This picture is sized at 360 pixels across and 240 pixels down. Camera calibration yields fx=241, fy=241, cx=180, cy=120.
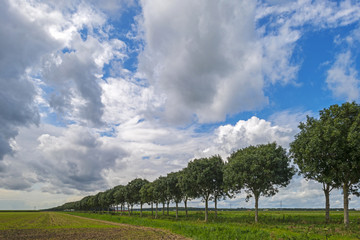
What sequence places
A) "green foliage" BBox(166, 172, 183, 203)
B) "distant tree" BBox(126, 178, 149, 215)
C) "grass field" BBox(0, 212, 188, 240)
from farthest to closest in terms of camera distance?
"distant tree" BBox(126, 178, 149, 215), "green foliage" BBox(166, 172, 183, 203), "grass field" BBox(0, 212, 188, 240)

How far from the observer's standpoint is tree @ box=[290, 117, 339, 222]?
37.6 meters

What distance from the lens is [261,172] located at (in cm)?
5094

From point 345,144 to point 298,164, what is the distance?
9.01 m

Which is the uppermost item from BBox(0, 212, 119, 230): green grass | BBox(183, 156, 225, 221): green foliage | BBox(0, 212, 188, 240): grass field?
BBox(183, 156, 225, 221): green foliage

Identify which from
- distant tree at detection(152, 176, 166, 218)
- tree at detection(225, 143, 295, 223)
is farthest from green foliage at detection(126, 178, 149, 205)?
tree at detection(225, 143, 295, 223)

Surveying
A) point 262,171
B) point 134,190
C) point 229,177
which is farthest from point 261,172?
point 134,190

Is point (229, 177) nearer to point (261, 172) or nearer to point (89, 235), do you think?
point (261, 172)

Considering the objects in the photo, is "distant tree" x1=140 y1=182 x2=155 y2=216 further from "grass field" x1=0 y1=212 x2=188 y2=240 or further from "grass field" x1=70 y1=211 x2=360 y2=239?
"grass field" x1=0 y1=212 x2=188 y2=240

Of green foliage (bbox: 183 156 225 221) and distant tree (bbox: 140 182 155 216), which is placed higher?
green foliage (bbox: 183 156 225 221)

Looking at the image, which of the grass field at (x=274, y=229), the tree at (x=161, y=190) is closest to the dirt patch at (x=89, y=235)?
the grass field at (x=274, y=229)

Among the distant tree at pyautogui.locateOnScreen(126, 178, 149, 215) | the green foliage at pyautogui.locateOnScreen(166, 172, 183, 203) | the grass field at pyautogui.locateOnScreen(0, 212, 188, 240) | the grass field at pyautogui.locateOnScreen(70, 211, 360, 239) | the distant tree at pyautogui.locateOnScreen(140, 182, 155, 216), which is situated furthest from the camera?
the distant tree at pyautogui.locateOnScreen(126, 178, 149, 215)

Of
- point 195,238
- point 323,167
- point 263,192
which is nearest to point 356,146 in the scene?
point 323,167

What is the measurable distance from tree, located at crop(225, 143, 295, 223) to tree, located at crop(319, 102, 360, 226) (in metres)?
12.9

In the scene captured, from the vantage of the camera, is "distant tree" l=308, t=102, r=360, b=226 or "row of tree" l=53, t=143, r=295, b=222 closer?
"distant tree" l=308, t=102, r=360, b=226
